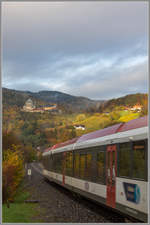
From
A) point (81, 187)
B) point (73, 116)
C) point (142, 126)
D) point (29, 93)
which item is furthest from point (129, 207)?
point (73, 116)

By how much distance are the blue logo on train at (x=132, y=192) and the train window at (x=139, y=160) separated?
0.29m

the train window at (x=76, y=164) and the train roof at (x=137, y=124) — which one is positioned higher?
the train roof at (x=137, y=124)

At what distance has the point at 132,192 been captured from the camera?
27.7 feet

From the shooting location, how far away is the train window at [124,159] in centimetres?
895

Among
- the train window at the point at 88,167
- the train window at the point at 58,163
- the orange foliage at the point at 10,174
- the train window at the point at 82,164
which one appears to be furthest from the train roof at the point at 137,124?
the train window at the point at 58,163

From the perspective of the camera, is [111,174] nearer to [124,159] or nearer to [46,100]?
[124,159]

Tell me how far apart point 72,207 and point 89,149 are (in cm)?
286

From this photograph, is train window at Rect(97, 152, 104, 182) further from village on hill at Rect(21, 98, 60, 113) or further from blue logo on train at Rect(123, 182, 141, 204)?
village on hill at Rect(21, 98, 60, 113)

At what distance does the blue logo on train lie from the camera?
811cm

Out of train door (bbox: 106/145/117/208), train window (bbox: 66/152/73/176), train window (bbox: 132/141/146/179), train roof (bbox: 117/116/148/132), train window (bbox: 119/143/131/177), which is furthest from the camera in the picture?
train window (bbox: 66/152/73/176)

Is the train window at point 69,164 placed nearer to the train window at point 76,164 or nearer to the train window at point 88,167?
the train window at point 76,164

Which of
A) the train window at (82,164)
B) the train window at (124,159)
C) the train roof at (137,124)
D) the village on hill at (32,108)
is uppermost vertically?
the village on hill at (32,108)

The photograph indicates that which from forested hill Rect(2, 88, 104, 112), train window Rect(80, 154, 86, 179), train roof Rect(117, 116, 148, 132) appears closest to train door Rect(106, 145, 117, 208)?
train roof Rect(117, 116, 148, 132)

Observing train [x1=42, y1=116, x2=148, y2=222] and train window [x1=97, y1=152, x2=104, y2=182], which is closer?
train [x1=42, y1=116, x2=148, y2=222]
